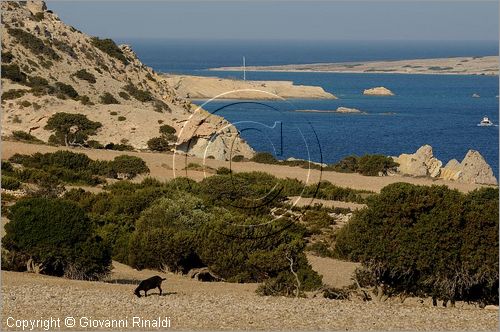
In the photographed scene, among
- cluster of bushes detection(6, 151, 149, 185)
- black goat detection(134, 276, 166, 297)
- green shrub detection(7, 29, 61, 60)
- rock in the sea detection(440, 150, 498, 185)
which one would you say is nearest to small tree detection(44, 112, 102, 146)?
cluster of bushes detection(6, 151, 149, 185)

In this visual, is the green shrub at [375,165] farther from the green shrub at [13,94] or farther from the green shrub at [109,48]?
the green shrub at [109,48]

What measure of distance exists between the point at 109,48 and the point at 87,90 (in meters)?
8.26

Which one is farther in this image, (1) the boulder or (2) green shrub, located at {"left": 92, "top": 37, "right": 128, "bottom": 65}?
(1) the boulder

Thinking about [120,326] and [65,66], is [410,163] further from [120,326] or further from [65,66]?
[120,326]

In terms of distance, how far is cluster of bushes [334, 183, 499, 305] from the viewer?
18516 mm

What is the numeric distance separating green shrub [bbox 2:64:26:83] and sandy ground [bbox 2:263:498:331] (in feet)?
125

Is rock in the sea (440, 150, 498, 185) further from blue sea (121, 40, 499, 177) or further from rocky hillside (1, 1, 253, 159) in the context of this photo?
rocky hillside (1, 1, 253, 159)

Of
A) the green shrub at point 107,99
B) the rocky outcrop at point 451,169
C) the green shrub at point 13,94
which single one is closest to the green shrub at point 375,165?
the rocky outcrop at point 451,169

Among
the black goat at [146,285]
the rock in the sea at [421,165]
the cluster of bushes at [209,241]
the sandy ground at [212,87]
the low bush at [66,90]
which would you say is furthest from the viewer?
the sandy ground at [212,87]

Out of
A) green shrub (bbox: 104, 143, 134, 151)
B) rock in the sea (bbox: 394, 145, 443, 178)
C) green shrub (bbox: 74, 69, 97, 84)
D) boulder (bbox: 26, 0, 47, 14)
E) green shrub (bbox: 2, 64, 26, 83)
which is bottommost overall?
rock in the sea (bbox: 394, 145, 443, 178)

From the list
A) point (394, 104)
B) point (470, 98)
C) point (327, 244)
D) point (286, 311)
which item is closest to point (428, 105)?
point (394, 104)

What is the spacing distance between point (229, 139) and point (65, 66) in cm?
1295

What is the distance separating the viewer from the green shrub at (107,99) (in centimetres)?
5578

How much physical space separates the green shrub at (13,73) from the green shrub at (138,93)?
638cm
